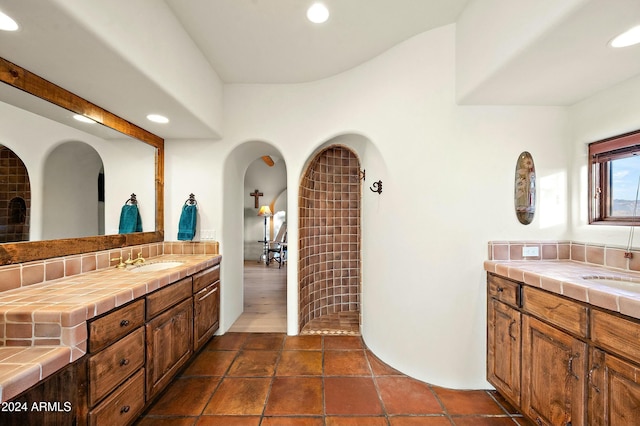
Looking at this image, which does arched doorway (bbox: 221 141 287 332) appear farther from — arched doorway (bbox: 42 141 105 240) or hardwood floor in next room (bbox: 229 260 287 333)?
arched doorway (bbox: 42 141 105 240)

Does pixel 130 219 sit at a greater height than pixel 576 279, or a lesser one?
greater

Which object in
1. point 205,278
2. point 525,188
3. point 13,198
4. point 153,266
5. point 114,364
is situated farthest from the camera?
point 205,278

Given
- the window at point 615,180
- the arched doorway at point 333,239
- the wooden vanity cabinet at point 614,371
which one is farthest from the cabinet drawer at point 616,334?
the arched doorway at point 333,239

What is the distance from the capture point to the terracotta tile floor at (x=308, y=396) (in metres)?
1.70

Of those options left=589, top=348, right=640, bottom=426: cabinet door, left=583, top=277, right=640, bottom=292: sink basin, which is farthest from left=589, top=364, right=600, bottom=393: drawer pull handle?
left=583, top=277, right=640, bottom=292: sink basin

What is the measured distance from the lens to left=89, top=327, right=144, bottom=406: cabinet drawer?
126 centimetres

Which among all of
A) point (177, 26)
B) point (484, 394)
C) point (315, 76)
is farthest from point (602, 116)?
point (177, 26)

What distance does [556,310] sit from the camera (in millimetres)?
1411

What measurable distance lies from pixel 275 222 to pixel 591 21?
7.86 metres

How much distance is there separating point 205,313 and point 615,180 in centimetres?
335

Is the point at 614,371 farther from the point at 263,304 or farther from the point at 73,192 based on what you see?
the point at 263,304

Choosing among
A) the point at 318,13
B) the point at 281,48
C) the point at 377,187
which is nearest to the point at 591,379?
the point at 377,187

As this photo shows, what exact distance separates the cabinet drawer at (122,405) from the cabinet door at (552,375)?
Result: 230 centimetres

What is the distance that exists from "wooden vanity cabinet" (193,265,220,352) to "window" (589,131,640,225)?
312cm
